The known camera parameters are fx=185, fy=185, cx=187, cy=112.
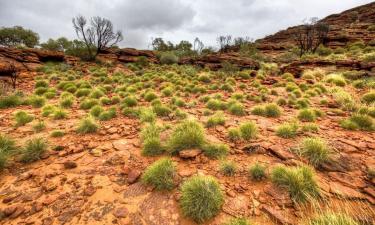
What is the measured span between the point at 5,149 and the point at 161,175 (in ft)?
10.9

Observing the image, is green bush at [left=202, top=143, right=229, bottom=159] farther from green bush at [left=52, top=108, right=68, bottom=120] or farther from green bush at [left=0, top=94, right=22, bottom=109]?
green bush at [left=0, top=94, right=22, bottom=109]

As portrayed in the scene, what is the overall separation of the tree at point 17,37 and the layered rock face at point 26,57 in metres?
24.3

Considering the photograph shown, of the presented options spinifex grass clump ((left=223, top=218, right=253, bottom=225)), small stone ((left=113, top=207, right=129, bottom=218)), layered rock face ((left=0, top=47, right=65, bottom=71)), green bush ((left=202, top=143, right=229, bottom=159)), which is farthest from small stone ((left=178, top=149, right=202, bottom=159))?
layered rock face ((left=0, top=47, right=65, bottom=71))

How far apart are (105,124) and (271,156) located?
4783 millimetres

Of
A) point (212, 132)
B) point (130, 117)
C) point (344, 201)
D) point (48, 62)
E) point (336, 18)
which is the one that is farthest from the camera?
point (336, 18)

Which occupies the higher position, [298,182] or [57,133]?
[57,133]

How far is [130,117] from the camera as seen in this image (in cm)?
652

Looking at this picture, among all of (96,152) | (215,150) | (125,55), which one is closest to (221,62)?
(125,55)

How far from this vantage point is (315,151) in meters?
3.65

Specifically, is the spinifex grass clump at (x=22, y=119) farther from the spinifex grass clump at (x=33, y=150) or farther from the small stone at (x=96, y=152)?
the small stone at (x=96, y=152)

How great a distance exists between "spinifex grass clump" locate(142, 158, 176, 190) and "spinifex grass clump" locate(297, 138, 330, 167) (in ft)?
8.63

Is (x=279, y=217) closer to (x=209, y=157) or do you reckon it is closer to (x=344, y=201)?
(x=344, y=201)

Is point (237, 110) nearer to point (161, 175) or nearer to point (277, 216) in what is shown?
point (161, 175)

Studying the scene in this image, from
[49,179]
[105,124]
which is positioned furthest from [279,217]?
[105,124]
